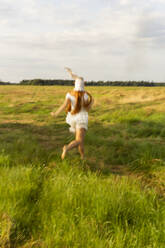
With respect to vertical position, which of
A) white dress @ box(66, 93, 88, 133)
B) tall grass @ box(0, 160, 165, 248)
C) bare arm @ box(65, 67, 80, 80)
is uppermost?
bare arm @ box(65, 67, 80, 80)

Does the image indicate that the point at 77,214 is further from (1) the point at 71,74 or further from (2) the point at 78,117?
(1) the point at 71,74

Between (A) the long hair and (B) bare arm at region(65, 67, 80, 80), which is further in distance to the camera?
(B) bare arm at region(65, 67, 80, 80)

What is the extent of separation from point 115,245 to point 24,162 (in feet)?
9.37

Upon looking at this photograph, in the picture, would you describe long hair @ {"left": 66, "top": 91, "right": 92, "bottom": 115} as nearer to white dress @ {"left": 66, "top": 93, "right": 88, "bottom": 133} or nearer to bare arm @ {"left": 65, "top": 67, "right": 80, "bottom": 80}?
white dress @ {"left": 66, "top": 93, "right": 88, "bottom": 133}

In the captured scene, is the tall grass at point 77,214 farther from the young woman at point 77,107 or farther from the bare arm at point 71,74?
the bare arm at point 71,74

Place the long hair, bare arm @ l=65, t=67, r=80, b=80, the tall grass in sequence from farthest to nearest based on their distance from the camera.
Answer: bare arm @ l=65, t=67, r=80, b=80
the long hair
the tall grass

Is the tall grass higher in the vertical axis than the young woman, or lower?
lower

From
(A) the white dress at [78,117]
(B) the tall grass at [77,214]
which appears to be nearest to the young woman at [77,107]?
(A) the white dress at [78,117]

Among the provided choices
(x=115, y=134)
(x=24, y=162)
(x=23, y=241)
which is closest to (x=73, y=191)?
(x=23, y=241)

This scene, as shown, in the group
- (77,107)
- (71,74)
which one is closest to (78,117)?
(77,107)

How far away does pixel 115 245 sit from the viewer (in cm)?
220

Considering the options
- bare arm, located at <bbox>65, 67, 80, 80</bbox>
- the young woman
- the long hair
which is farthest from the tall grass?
bare arm, located at <bbox>65, 67, 80, 80</bbox>

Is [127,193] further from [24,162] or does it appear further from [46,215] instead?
[24,162]

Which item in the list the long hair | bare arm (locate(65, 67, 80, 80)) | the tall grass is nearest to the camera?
the tall grass
